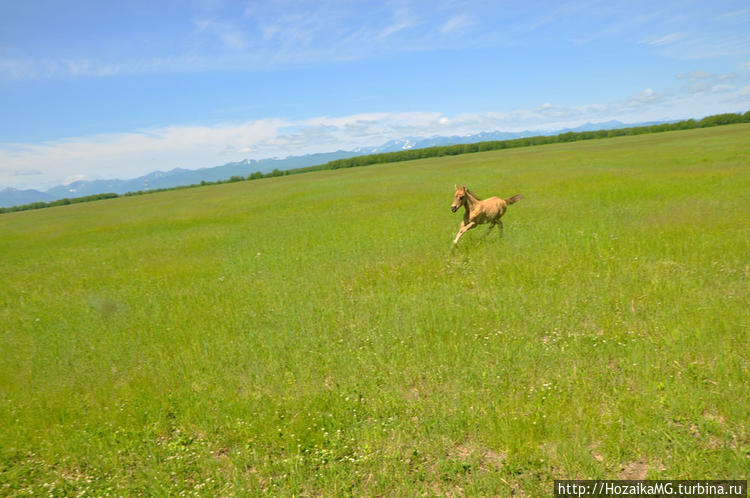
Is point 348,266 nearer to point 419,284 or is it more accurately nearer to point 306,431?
point 419,284

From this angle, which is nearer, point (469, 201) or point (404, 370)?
point (404, 370)

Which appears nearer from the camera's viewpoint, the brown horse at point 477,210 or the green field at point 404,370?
the green field at point 404,370

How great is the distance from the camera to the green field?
182 inches

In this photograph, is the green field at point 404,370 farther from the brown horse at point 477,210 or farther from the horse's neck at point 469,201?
the horse's neck at point 469,201

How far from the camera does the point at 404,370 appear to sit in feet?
21.5

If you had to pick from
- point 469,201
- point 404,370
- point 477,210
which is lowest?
point 404,370

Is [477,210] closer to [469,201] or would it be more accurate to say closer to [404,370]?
[469,201]

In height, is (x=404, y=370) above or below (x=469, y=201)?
below

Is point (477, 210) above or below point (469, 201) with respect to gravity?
below

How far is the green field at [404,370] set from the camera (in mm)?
4617

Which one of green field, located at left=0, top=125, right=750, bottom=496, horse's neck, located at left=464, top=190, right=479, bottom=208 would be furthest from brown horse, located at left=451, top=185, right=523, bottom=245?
green field, located at left=0, top=125, right=750, bottom=496

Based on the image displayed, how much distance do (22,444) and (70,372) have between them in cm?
220

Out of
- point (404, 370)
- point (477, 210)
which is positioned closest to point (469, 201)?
point (477, 210)

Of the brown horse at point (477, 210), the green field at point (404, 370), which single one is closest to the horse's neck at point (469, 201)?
the brown horse at point (477, 210)
